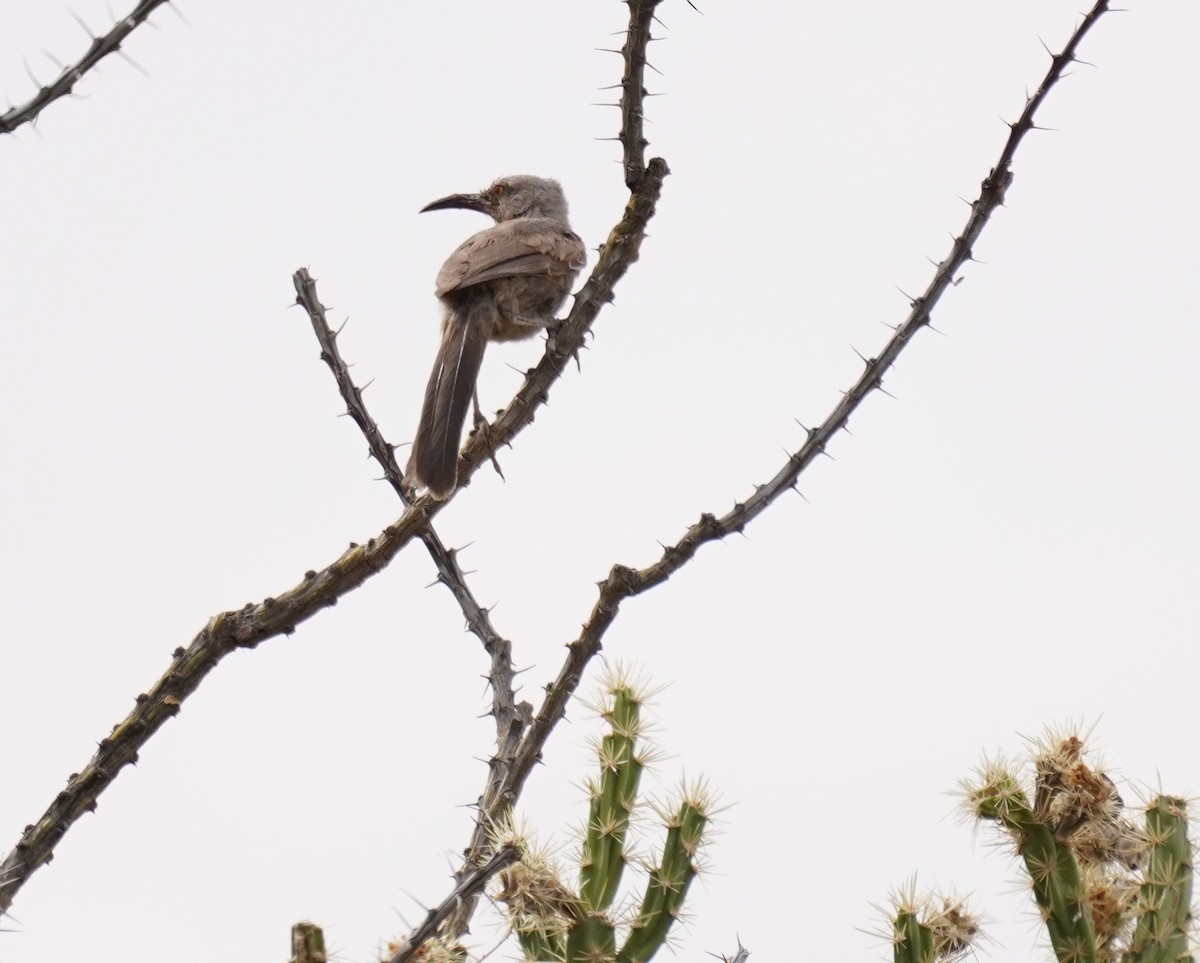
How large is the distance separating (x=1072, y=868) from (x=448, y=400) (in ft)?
9.64

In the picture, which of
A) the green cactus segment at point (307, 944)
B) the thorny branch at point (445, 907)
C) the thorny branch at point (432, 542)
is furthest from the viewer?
the thorny branch at point (432, 542)

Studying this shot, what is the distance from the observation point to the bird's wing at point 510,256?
19.8ft

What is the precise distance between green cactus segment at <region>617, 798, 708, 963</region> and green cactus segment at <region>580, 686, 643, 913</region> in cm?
10

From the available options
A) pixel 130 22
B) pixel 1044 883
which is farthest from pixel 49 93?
pixel 1044 883

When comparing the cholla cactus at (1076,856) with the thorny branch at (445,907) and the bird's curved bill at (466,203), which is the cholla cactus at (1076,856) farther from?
the bird's curved bill at (466,203)

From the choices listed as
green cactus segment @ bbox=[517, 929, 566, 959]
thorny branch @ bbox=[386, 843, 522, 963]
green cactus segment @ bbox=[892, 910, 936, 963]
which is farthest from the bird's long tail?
thorny branch @ bbox=[386, 843, 522, 963]

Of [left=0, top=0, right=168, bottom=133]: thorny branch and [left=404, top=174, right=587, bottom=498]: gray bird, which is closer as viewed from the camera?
[left=0, top=0, right=168, bottom=133]: thorny branch

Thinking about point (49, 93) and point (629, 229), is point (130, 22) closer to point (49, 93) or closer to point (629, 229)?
point (49, 93)

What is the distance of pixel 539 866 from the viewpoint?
11.0 feet

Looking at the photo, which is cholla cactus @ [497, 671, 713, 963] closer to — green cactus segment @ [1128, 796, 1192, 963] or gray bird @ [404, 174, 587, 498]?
green cactus segment @ [1128, 796, 1192, 963]

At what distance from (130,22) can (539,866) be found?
2192 mm

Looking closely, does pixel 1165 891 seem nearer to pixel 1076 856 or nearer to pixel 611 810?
pixel 1076 856

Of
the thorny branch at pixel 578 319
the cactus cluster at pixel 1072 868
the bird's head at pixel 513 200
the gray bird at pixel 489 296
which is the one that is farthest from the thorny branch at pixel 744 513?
the bird's head at pixel 513 200

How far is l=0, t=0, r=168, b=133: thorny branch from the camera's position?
2906 millimetres
